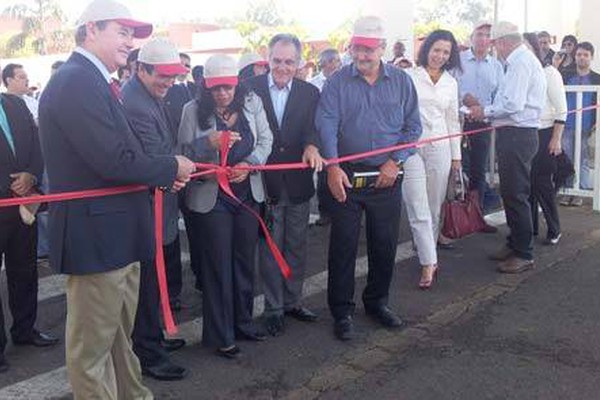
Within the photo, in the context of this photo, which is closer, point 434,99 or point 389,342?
point 389,342

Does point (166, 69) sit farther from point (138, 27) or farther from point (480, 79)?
point (480, 79)

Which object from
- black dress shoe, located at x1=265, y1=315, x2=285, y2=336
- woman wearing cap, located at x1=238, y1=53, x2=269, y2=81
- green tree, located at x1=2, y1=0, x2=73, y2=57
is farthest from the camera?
green tree, located at x1=2, y1=0, x2=73, y2=57

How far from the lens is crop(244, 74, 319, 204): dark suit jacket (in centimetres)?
474

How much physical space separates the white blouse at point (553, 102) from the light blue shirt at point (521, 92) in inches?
29.8

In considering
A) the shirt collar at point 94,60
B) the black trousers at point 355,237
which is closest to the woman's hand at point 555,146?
the black trousers at point 355,237

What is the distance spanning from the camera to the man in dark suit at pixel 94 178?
9.56 feet

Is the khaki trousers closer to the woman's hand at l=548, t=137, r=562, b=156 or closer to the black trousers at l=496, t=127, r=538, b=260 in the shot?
the black trousers at l=496, t=127, r=538, b=260

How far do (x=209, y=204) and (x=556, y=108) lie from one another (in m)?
4.08

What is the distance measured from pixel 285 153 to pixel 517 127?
7.74ft

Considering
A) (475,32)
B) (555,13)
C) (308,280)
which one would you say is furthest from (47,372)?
(555,13)

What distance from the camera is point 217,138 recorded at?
4.22 meters

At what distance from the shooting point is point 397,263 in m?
6.48

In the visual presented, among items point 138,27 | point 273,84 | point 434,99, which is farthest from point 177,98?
point 138,27

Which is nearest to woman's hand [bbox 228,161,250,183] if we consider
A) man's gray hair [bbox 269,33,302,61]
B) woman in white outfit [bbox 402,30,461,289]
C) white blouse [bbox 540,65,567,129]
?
man's gray hair [bbox 269,33,302,61]
